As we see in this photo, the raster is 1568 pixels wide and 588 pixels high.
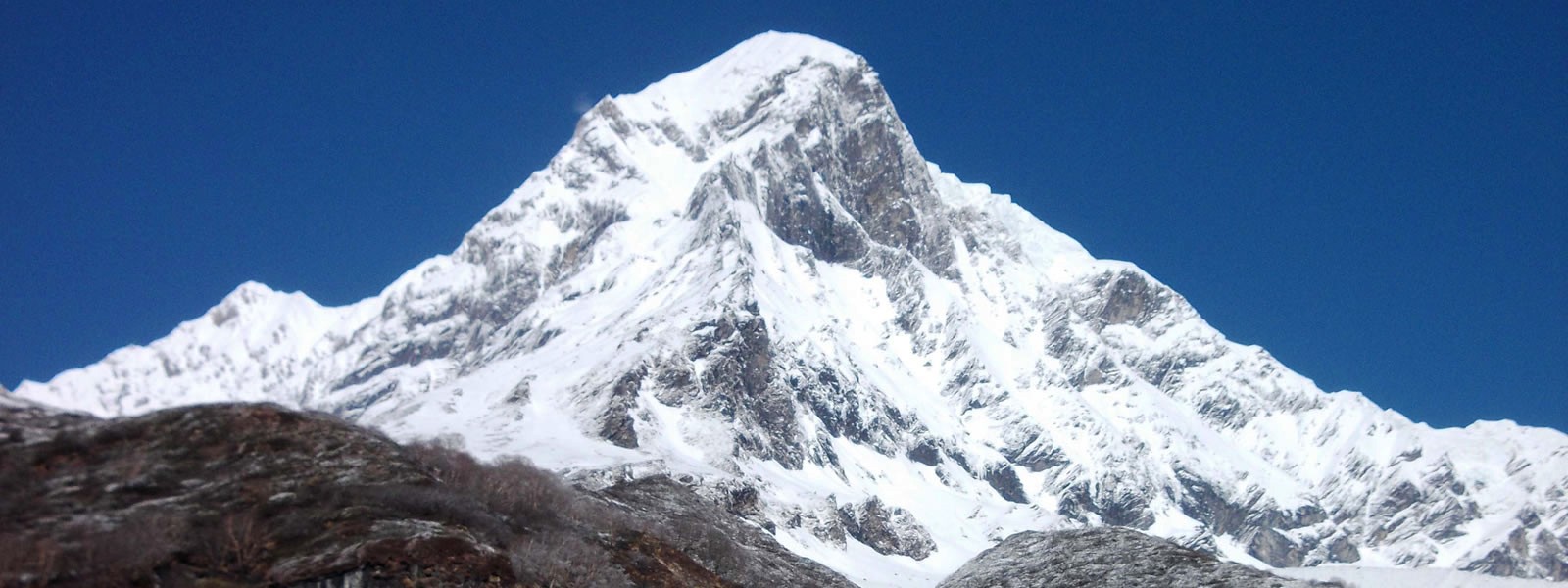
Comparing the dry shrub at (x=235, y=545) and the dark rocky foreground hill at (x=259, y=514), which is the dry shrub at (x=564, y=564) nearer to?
the dark rocky foreground hill at (x=259, y=514)

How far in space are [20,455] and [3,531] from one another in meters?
2.09

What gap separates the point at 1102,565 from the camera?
2955 centimetres

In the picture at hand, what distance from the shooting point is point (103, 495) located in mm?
21672

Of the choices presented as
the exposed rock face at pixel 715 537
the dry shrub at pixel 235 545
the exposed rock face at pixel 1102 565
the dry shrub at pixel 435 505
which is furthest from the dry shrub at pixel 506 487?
the exposed rock face at pixel 1102 565

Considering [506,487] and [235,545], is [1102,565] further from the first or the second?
[235,545]

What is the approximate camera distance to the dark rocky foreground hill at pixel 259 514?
20.2m

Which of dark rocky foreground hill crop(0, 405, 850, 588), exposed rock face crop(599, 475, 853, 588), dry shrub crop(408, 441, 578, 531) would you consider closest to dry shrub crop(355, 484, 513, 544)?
dark rocky foreground hill crop(0, 405, 850, 588)

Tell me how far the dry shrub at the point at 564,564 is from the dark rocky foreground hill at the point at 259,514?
3 cm

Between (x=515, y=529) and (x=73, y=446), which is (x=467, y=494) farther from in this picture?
(x=73, y=446)

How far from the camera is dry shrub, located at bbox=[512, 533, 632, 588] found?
22.9 meters

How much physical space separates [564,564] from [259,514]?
4689 mm

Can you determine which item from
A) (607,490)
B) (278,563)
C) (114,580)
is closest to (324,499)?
(278,563)

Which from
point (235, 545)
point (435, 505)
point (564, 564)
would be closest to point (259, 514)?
point (235, 545)

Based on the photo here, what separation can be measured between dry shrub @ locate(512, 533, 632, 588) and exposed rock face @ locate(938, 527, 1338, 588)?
894cm
